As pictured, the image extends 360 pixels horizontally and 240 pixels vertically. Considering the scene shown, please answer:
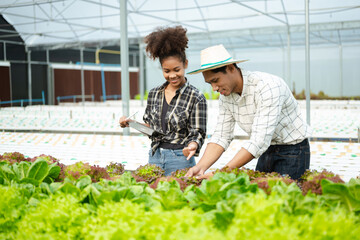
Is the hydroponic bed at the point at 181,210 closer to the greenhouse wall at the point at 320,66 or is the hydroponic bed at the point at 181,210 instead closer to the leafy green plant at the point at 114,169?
the leafy green plant at the point at 114,169

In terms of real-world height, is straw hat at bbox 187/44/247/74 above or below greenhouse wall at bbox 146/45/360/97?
below

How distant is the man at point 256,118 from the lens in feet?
6.66

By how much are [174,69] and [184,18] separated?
10.1m

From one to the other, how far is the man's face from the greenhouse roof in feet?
26.6

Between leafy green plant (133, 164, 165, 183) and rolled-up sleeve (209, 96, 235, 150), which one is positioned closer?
leafy green plant (133, 164, 165, 183)

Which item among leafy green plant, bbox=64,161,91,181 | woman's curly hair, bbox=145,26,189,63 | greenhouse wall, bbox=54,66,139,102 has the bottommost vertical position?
leafy green plant, bbox=64,161,91,181

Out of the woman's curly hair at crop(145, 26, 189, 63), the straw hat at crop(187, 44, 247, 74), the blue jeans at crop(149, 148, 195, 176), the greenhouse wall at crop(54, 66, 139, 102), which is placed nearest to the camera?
the straw hat at crop(187, 44, 247, 74)

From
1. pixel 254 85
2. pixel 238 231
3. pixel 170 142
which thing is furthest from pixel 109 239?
pixel 170 142

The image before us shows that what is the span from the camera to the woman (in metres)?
2.42

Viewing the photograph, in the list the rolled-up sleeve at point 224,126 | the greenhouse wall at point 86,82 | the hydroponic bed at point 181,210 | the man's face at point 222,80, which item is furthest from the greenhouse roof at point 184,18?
the hydroponic bed at point 181,210

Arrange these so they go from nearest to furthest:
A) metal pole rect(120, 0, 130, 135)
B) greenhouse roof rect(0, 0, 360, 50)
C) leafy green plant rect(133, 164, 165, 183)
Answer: leafy green plant rect(133, 164, 165, 183), metal pole rect(120, 0, 130, 135), greenhouse roof rect(0, 0, 360, 50)

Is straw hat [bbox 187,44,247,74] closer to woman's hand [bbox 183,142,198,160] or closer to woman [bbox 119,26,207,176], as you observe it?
woman [bbox 119,26,207,176]

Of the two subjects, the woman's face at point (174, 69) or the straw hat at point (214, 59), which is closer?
the straw hat at point (214, 59)

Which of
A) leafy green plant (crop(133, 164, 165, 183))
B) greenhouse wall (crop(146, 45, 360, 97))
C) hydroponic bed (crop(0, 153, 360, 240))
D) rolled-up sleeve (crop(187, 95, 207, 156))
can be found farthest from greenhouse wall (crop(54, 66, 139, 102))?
hydroponic bed (crop(0, 153, 360, 240))
